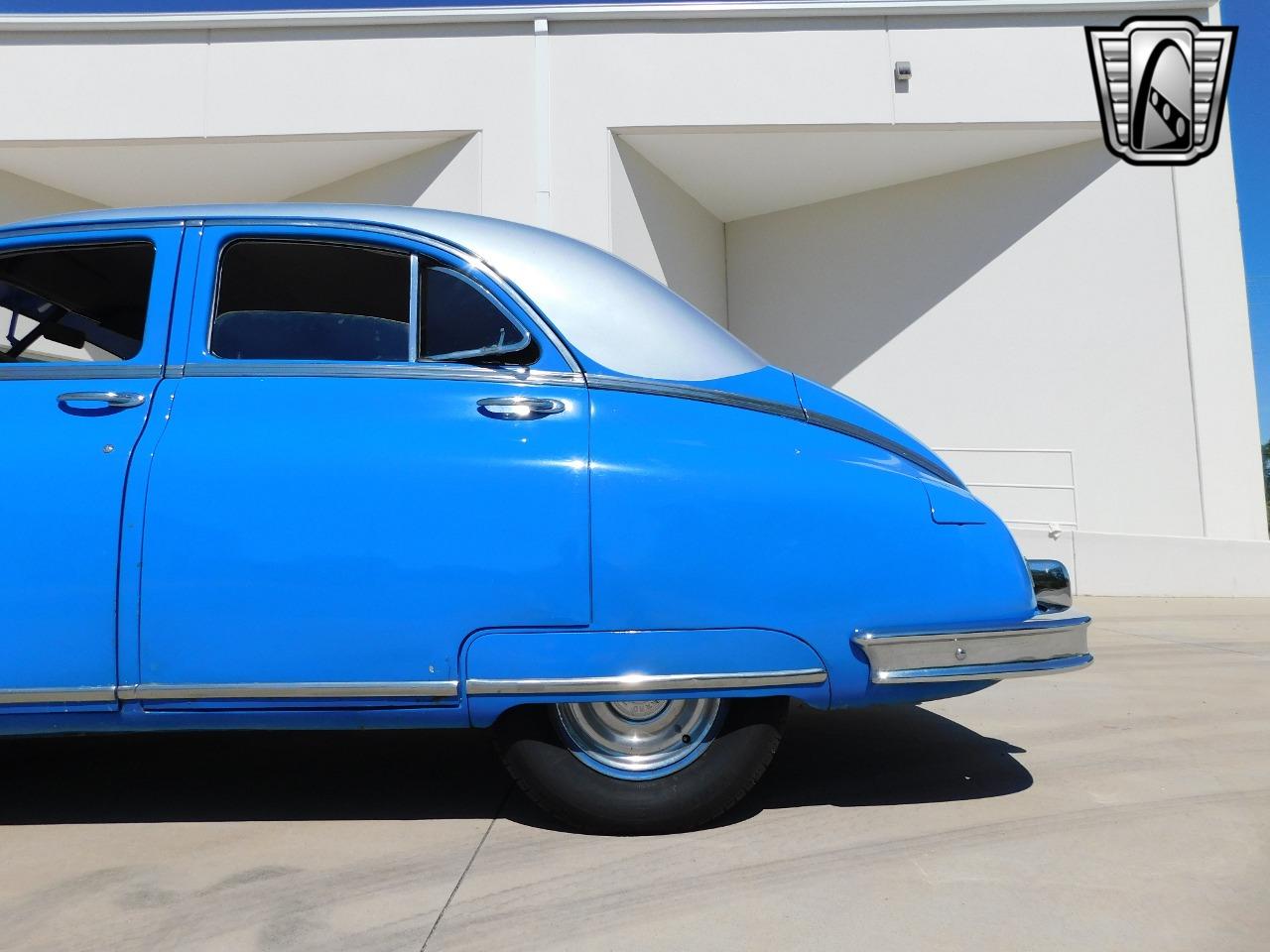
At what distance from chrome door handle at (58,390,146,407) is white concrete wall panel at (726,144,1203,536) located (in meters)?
11.5

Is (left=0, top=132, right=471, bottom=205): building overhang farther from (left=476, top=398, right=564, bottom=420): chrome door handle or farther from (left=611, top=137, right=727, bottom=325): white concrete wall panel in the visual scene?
(left=476, top=398, right=564, bottom=420): chrome door handle

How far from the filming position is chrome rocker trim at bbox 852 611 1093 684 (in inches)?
85.0

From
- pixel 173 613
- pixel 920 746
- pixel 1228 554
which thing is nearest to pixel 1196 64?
pixel 1228 554

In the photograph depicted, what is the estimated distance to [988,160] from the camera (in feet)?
40.0

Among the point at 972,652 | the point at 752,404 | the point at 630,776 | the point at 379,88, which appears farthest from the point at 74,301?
the point at 379,88

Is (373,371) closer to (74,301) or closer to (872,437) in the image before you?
(74,301)

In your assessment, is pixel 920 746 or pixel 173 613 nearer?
pixel 173 613

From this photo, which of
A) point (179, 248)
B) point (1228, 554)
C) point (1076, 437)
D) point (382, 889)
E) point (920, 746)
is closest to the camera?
point (382, 889)

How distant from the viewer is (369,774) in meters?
2.86

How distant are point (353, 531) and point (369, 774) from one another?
117 centimetres

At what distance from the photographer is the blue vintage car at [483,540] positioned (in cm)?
210

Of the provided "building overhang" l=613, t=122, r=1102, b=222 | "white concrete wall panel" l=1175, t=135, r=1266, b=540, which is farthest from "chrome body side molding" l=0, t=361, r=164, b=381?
"white concrete wall panel" l=1175, t=135, r=1266, b=540

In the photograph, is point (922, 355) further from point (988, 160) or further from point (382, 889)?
point (382, 889)

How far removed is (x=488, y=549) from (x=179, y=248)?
1273 millimetres
